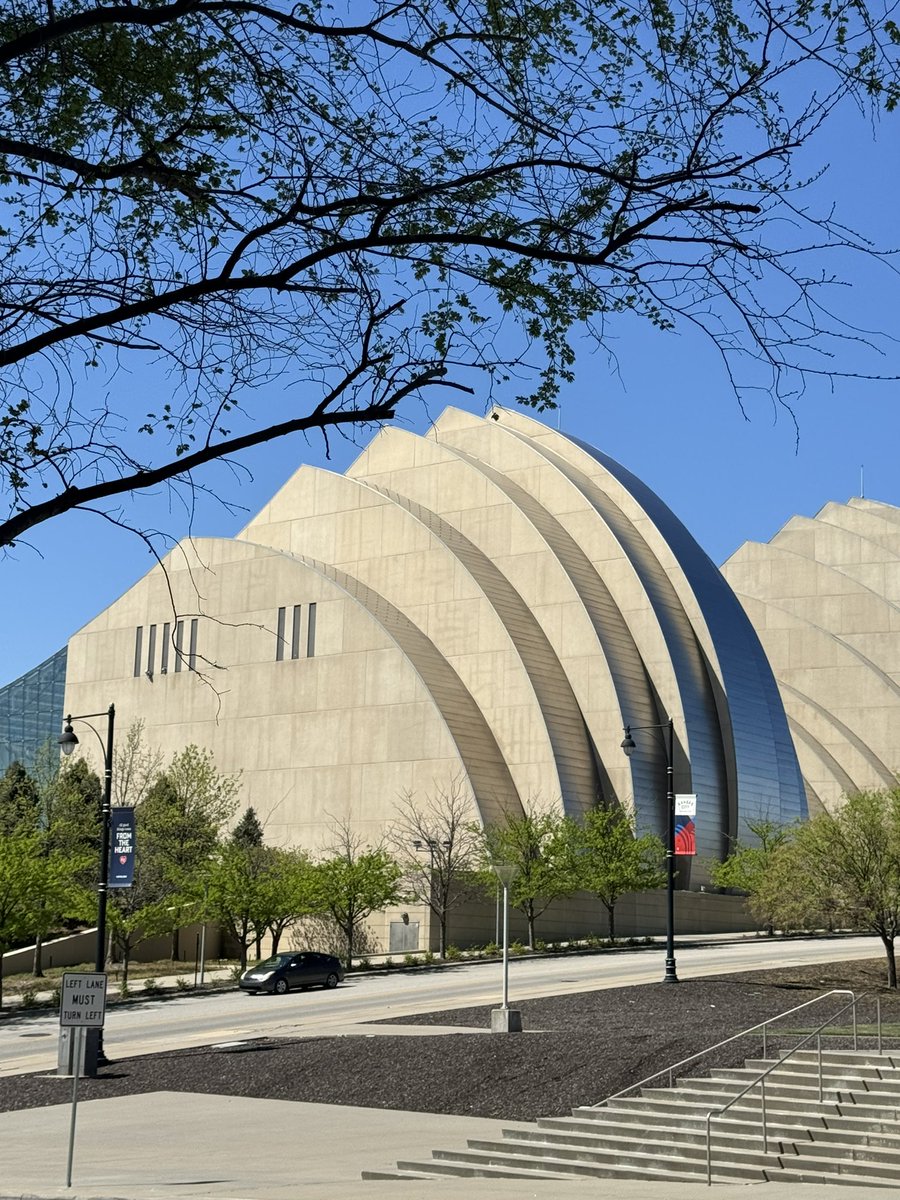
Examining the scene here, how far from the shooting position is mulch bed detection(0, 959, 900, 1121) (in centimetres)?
2402

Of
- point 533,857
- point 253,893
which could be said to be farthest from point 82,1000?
point 533,857

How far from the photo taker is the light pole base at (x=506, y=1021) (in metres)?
29.7

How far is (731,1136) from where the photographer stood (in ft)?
61.9

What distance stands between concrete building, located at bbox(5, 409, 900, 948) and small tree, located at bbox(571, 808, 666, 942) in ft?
15.2

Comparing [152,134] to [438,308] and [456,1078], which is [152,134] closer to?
[438,308]

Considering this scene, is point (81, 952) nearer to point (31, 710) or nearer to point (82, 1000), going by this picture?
point (31, 710)

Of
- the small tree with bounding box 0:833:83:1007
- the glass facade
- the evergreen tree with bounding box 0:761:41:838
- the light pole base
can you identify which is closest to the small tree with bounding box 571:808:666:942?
the small tree with bounding box 0:833:83:1007

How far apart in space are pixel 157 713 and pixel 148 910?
31.1 m

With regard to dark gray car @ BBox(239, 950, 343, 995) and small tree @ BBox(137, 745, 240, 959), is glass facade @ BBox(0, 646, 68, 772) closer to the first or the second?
small tree @ BBox(137, 745, 240, 959)

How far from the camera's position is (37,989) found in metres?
52.9

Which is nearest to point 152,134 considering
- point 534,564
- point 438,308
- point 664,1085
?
point 438,308

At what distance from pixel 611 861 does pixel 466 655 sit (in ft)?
49.4

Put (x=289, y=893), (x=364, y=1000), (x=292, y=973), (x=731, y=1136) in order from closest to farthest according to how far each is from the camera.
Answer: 1. (x=731, y=1136)
2. (x=364, y=1000)
3. (x=292, y=973)
4. (x=289, y=893)

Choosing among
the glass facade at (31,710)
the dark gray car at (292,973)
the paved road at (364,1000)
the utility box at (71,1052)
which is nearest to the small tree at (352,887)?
the paved road at (364,1000)
